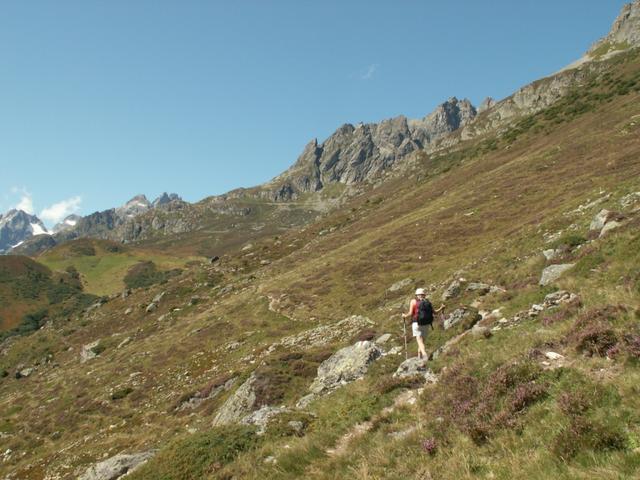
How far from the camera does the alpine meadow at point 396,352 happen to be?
862cm

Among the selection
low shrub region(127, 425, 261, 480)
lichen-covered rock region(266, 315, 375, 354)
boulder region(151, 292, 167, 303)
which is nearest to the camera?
low shrub region(127, 425, 261, 480)

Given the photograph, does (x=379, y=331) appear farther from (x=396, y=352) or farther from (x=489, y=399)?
(x=489, y=399)

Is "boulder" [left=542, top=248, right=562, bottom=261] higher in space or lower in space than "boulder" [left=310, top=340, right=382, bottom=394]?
higher

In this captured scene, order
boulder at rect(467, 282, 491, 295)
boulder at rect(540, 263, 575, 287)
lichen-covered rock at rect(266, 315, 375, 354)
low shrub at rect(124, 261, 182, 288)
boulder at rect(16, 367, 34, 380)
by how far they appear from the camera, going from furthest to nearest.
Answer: low shrub at rect(124, 261, 182, 288) < boulder at rect(16, 367, 34, 380) < lichen-covered rock at rect(266, 315, 375, 354) < boulder at rect(467, 282, 491, 295) < boulder at rect(540, 263, 575, 287)

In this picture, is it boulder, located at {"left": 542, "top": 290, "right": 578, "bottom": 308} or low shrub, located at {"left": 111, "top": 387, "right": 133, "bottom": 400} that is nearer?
Result: boulder, located at {"left": 542, "top": 290, "right": 578, "bottom": 308}

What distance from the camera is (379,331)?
3162 cm

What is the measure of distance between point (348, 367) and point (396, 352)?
Result: 2.63 meters

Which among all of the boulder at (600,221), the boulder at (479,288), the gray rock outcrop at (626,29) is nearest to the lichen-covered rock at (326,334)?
the boulder at (479,288)

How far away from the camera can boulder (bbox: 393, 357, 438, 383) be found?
1372 centimetres

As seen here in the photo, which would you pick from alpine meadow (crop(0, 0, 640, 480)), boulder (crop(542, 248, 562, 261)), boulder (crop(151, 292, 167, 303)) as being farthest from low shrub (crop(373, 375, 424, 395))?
boulder (crop(151, 292, 167, 303))

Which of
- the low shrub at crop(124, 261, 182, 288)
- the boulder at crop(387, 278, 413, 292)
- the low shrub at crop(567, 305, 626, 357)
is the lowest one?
the boulder at crop(387, 278, 413, 292)

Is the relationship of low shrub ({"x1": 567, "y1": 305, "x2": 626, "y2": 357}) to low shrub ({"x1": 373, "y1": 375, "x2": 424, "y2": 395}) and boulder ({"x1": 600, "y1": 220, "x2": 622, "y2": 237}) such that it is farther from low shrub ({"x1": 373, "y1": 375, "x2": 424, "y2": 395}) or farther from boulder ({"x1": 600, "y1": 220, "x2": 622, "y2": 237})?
boulder ({"x1": 600, "y1": 220, "x2": 622, "y2": 237})

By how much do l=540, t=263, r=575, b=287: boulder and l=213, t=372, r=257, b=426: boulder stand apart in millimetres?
17411

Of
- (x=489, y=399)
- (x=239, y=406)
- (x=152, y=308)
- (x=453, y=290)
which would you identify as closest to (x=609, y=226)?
(x=453, y=290)
